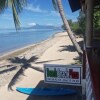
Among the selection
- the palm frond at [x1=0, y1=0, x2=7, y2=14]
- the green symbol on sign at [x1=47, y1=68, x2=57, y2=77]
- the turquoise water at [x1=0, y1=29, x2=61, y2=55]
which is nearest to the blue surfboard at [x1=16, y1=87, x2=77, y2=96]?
the green symbol on sign at [x1=47, y1=68, x2=57, y2=77]

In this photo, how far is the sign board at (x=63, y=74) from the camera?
999cm

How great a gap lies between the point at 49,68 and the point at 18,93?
6.98 feet

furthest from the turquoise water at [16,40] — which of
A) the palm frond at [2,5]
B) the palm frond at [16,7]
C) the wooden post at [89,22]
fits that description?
the wooden post at [89,22]

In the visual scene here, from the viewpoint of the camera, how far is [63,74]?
1031 centimetres

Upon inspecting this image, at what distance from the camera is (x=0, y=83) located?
14125mm

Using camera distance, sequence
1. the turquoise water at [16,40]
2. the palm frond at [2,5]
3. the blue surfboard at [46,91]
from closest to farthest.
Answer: the blue surfboard at [46,91] → the palm frond at [2,5] → the turquoise water at [16,40]

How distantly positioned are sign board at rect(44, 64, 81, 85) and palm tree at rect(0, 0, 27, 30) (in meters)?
5.55

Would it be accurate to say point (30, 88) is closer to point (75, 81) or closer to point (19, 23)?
point (75, 81)

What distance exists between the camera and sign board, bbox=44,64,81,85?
999 centimetres

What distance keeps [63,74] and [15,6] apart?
23.1ft

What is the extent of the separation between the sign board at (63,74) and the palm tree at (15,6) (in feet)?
18.2

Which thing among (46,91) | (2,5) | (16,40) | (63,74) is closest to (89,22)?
(63,74)

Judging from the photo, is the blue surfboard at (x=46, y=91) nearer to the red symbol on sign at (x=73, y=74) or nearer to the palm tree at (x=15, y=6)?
the red symbol on sign at (x=73, y=74)

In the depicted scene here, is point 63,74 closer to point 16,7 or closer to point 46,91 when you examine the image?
point 46,91
